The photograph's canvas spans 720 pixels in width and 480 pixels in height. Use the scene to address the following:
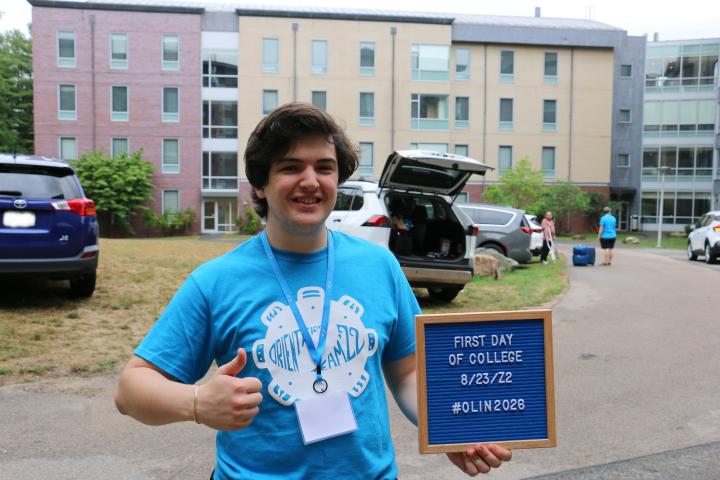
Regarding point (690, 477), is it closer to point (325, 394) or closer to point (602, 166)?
point (325, 394)

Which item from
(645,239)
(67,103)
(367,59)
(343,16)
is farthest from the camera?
(645,239)

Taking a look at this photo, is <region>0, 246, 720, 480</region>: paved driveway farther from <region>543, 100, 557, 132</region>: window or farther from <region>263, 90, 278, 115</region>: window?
<region>543, 100, 557, 132</region>: window

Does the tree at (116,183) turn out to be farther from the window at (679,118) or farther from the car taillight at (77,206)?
the window at (679,118)

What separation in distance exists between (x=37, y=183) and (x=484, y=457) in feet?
25.5

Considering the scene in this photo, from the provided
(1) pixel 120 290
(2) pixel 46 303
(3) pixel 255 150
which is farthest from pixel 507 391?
(1) pixel 120 290

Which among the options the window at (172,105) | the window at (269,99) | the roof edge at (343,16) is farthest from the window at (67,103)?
the window at (269,99)

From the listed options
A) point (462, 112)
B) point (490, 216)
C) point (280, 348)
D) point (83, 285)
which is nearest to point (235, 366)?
point (280, 348)

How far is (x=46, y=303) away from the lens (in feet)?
28.8

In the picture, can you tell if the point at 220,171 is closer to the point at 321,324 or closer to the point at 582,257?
the point at 582,257

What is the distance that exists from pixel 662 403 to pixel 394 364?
15.0ft

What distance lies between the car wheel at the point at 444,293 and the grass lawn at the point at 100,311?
0.16m

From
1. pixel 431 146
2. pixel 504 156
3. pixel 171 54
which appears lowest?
pixel 504 156

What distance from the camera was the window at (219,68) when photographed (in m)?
43.9

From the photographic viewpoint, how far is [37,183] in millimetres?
8195
